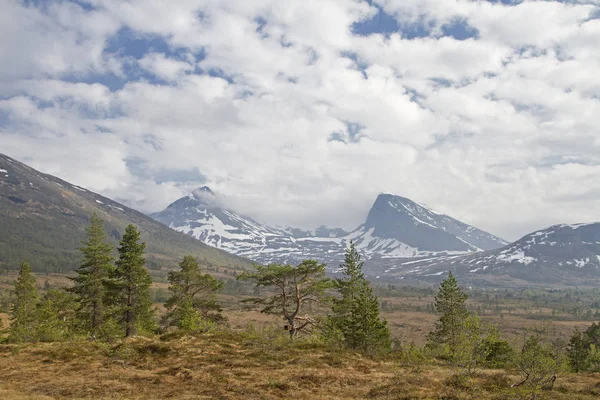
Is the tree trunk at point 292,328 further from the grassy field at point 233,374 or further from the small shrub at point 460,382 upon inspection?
the small shrub at point 460,382

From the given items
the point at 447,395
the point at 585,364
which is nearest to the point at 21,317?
the point at 447,395

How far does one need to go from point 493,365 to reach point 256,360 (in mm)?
21780

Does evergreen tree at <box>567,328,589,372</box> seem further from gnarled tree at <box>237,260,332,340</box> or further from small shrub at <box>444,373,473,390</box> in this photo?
small shrub at <box>444,373,473,390</box>

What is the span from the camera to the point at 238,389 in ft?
71.9

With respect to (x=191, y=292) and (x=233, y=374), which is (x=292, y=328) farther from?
(x=191, y=292)

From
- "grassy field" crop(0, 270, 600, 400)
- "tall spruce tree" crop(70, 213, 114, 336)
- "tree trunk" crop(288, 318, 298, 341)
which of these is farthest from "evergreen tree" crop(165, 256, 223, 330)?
"grassy field" crop(0, 270, 600, 400)

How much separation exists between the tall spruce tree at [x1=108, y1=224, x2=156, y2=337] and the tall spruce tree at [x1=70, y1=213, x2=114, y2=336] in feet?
4.22

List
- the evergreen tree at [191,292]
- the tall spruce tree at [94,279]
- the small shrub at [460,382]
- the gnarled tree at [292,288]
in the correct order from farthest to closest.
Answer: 1. the evergreen tree at [191,292]
2. the tall spruce tree at [94,279]
3. the gnarled tree at [292,288]
4. the small shrub at [460,382]

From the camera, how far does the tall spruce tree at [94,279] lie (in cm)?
4453

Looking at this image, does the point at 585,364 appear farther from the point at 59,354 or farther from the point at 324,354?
the point at 59,354

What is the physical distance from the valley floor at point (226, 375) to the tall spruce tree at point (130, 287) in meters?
10.1

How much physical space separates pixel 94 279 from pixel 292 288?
22.9 metres

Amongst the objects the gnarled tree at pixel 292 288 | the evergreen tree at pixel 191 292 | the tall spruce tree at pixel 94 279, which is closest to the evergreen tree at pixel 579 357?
the gnarled tree at pixel 292 288

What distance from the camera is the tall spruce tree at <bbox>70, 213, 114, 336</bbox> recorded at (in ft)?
146
